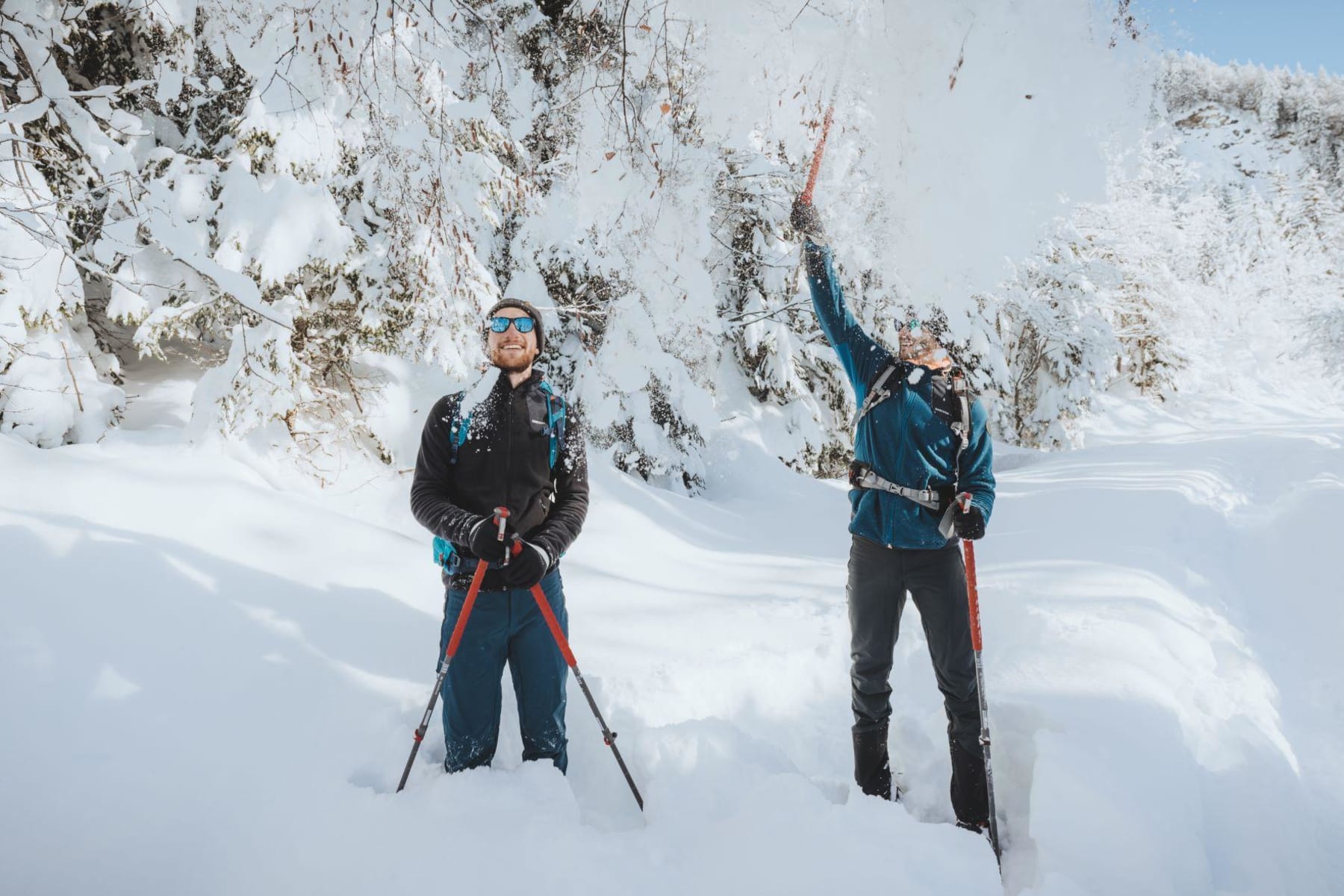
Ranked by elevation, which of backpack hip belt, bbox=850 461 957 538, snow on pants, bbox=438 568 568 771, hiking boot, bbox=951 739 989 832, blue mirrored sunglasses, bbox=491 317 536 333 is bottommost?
→ hiking boot, bbox=951 739 989 832

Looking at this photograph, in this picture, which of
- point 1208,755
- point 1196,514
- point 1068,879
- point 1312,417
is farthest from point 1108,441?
point 1068,879

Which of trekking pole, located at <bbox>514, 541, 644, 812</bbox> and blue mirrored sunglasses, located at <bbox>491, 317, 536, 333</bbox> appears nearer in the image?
trekking pole, located at <bbox>514, 541, 644, 812</bbox>

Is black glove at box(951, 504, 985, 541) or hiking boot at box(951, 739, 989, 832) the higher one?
black glove at box(951, 504, 985, 541)

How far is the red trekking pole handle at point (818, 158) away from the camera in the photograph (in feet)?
9.01

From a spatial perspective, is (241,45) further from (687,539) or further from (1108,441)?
(1108,441)

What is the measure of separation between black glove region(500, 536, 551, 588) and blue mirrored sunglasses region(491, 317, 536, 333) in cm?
89

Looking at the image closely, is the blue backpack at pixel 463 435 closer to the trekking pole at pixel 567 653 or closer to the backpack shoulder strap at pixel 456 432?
the backpack shoulder strap at pixel 456 432

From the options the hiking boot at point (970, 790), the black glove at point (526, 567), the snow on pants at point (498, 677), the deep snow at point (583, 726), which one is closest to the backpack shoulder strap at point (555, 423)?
the black glove at point (526, 567)

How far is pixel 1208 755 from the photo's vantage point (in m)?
3.23

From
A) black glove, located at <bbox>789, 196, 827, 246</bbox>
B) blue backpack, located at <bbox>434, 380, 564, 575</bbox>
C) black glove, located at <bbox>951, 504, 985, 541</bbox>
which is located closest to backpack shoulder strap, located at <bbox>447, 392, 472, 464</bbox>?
blue backpack, located at <bbox>434, 380, 564, 575</bbox>

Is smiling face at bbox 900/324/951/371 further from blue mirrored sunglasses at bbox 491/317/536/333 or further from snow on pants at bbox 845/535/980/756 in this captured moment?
blue mirrored sunglasses at bbox 491/317/536/333

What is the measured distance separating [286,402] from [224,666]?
11.5 feet

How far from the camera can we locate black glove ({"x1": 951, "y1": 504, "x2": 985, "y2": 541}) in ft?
8.97

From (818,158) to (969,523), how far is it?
1.80 metres
